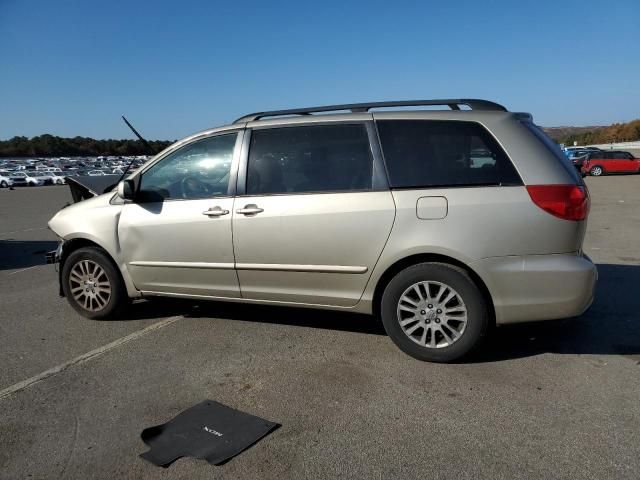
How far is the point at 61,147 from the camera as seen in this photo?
115m

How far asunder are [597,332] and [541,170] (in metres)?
1.69

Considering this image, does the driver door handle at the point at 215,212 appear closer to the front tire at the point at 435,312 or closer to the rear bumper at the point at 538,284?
the front tire at the point at 435,312

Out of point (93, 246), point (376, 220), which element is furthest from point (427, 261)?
point (93, 246)

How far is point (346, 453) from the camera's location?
2682 millimetres

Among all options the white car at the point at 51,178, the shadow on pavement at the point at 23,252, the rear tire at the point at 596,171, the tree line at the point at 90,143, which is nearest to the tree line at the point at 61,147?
the tree line at the point at 90,143

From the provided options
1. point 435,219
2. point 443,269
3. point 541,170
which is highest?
point 541,170

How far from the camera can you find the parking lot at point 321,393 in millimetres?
2621

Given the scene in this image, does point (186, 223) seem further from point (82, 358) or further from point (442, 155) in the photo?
point (442, 155)

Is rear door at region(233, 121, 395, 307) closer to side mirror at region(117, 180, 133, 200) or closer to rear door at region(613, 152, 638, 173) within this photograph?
side mirror at region(117, 180, 133, 200)

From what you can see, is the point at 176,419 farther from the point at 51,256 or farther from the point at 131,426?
the point at 51,256

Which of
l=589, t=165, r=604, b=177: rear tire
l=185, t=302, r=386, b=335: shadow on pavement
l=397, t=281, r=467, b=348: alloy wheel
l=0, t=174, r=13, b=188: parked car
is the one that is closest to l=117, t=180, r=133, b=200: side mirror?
l=185, t=302, r=386, b=335: shadow on pavement

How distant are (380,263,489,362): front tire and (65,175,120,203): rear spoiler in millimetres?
3461

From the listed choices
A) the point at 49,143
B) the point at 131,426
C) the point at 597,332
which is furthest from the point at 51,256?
the point at 49,143

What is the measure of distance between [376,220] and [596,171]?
3596cm
